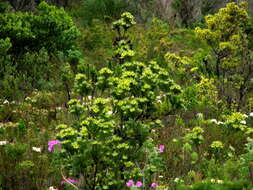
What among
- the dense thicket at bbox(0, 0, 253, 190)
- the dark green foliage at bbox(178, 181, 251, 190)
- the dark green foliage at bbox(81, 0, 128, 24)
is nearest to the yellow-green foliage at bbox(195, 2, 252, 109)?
the dense thicket at bbox(0, 0, 253, 190)

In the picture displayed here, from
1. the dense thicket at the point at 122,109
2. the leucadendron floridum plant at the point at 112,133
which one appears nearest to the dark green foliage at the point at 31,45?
the dense thicket at the point at 122,109

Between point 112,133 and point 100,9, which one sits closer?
point 112,133

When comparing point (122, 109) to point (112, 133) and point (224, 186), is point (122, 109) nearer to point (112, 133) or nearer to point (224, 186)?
point (112, 133)

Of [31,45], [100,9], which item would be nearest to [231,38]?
[31,45]

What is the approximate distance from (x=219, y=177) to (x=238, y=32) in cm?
445

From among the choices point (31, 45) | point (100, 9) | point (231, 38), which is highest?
point (100, 9)

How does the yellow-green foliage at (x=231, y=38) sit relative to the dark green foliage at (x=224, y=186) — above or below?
above

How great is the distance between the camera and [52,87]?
864 centimetres

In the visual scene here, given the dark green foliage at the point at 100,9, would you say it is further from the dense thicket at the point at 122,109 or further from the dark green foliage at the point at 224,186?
the dark green foliage at the point at 224,186

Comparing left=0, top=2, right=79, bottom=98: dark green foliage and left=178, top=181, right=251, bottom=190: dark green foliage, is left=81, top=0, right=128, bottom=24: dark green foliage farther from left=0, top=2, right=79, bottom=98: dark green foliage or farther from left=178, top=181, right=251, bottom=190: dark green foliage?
left=178, top=181, right=251, bottom=190: dark green foliage

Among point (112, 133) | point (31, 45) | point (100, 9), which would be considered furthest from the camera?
point (100, 9)

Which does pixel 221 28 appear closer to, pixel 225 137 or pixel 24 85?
pixel 225 137

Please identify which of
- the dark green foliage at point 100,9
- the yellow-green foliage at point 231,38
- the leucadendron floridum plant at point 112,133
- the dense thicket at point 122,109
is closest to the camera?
the leucadendron floridum plant at point 112,133

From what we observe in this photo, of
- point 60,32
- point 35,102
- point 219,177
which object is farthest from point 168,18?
point 219,177
